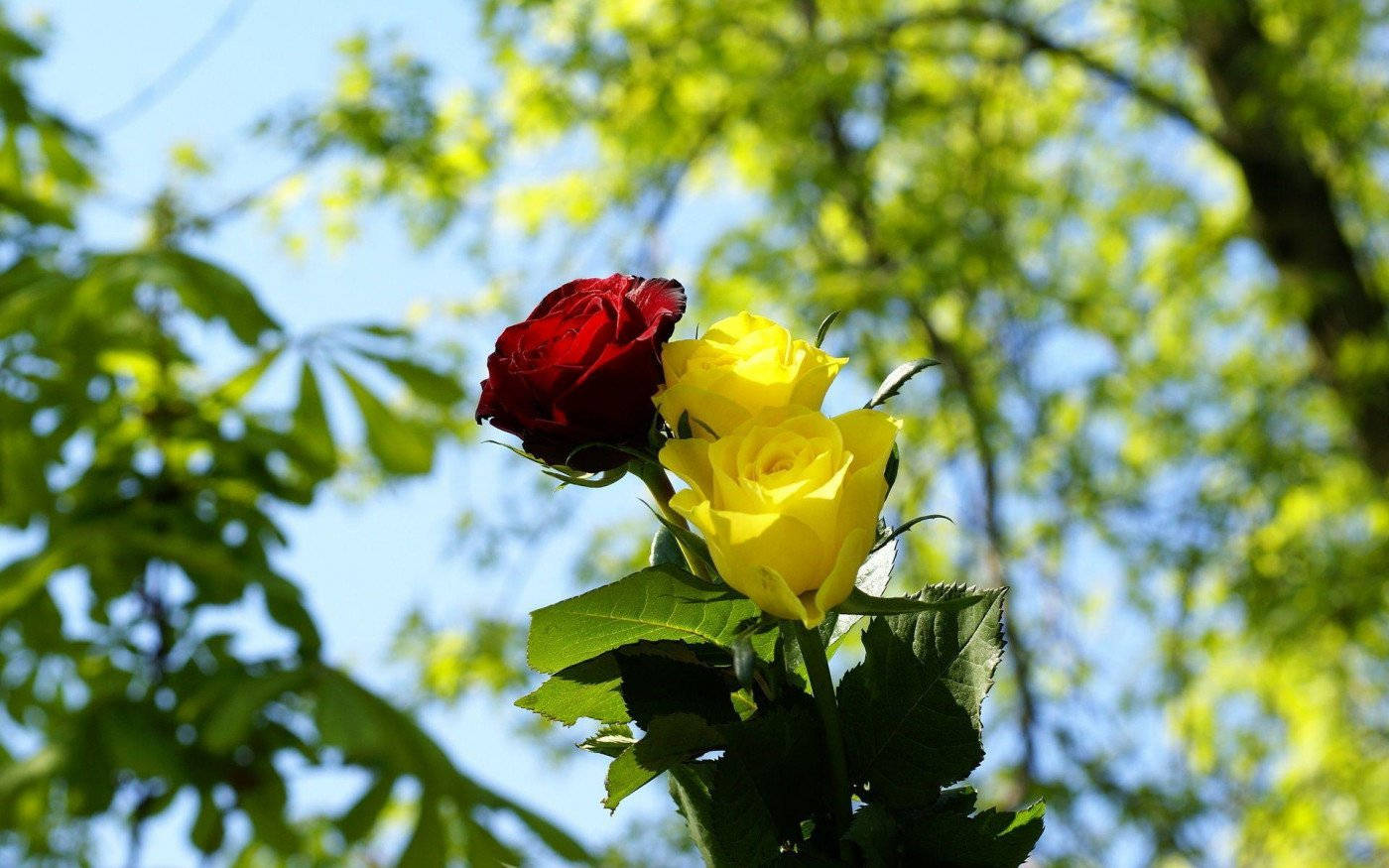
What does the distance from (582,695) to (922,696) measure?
0.15 meters

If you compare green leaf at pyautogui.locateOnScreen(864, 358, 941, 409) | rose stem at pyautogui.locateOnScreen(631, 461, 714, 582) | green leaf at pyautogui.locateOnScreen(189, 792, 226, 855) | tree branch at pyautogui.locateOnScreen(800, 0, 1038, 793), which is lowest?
rose stem at pyautogui.locateOnScreen(631, 461, 714, 582)

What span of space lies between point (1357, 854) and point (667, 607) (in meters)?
4.34

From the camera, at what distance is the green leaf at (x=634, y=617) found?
53cm

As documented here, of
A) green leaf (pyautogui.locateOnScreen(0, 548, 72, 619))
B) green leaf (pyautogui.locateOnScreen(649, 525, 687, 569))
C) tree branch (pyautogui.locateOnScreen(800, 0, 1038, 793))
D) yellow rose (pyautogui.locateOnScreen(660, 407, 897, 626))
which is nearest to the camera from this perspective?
yellow rose (pyautogui.locateOnScreen(660, 407, 897, 626))

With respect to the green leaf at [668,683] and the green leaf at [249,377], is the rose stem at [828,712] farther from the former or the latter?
the green leaf at [249,377]

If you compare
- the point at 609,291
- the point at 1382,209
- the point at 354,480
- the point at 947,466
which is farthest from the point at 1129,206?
the point at 609,291

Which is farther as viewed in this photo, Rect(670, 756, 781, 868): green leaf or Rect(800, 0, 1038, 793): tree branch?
Rect(800, 0, 1038, 793): tree branch

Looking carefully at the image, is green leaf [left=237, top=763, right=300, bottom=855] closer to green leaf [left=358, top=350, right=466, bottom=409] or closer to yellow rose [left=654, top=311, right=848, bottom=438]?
green leaf [left=358, top=350, right=466, bottom=409]

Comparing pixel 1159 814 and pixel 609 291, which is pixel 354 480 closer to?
pixel 1159 814

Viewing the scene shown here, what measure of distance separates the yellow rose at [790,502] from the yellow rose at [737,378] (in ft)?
0.06

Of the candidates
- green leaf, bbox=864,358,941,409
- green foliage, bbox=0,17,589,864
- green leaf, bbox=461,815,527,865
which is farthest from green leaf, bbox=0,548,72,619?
green leaf, bbox=864,358,941,409

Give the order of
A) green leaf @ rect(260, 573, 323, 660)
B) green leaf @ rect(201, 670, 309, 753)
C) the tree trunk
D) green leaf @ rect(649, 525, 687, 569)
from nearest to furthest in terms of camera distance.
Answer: green leaf @ rect(649, 525, 687, 569) < green leaf @ rect(201, 670, 309, 753) < green leaf @ rect(260, 573, 323, 660) < the tree trunk

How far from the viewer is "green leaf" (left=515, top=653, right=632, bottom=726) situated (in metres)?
0.55

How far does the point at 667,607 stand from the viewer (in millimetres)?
550
